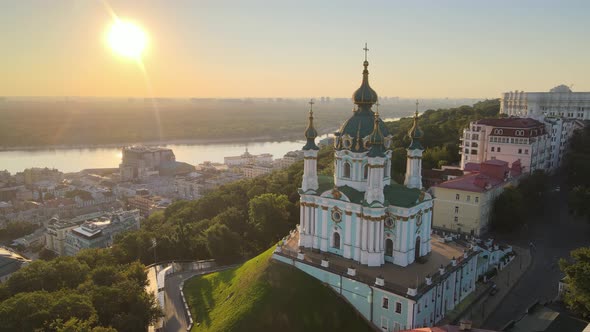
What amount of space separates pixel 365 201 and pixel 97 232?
1291 inches

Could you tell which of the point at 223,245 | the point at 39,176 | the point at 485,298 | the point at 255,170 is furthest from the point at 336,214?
the point at 39,176

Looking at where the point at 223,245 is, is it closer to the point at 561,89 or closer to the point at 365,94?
the point at 365,94

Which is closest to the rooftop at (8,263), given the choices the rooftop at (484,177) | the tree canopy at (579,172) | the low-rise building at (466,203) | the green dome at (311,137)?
the green dome at (311,137)

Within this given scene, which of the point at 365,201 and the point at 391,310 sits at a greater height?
the point at 365,201

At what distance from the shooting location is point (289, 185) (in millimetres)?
40844

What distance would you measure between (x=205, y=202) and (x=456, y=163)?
26809mm

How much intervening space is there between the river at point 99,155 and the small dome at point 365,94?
9140cm

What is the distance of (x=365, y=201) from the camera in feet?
66.6

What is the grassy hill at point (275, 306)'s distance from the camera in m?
19.0

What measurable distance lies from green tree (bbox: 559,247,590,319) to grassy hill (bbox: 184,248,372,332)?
892 centimetres

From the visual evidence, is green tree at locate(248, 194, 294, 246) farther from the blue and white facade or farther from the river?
the river

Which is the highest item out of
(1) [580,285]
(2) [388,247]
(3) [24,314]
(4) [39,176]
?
(2) [388,247]

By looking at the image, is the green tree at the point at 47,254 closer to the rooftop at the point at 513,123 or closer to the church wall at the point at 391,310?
the church wall at the point at 391,310

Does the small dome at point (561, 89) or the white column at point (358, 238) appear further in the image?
the small dome at point (561, 89)
